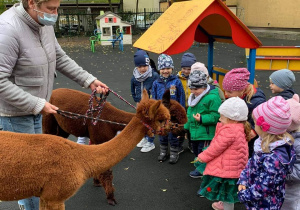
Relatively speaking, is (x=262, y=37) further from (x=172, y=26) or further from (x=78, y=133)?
(x=78, y=133)

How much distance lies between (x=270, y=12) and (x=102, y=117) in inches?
869

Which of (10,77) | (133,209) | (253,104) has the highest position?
(10,77)

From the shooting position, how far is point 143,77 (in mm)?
4977

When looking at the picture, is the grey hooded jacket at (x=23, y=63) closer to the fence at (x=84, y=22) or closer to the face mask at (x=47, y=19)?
the face mask at (x=47, y=19)

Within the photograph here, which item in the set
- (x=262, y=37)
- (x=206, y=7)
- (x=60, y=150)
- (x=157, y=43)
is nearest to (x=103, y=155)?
(x=60, y=150)

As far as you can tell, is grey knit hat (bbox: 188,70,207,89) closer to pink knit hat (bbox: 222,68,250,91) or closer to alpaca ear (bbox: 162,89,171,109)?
pink knit hat (bbox: 222,68,250,91)

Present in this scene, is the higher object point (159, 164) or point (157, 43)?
point (157, 43)

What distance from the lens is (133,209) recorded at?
355 cm

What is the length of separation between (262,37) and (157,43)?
18.8 metres

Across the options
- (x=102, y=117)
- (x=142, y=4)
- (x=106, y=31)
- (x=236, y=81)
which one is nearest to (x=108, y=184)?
(x=102, y=117)

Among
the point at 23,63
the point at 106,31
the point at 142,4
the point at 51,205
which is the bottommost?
the point at 51,205

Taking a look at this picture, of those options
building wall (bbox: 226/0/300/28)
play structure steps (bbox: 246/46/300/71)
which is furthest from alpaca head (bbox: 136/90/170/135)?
building wall (bbox: 226/0/300/28)

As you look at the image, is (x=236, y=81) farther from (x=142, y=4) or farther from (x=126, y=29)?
(x=142, y=4)

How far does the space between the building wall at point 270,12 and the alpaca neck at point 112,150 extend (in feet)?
68.2
